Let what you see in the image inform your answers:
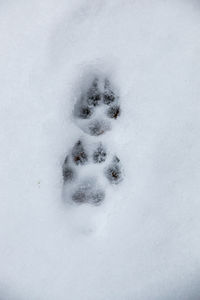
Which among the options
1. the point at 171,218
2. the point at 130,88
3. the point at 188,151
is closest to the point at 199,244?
the point at 171,218

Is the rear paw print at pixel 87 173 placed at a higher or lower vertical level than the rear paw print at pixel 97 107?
lower

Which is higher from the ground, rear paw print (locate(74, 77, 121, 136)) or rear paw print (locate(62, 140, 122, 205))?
rear paw print (locate(74, 77, 121, 136))

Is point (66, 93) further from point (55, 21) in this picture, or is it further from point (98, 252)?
point (98, 252)
